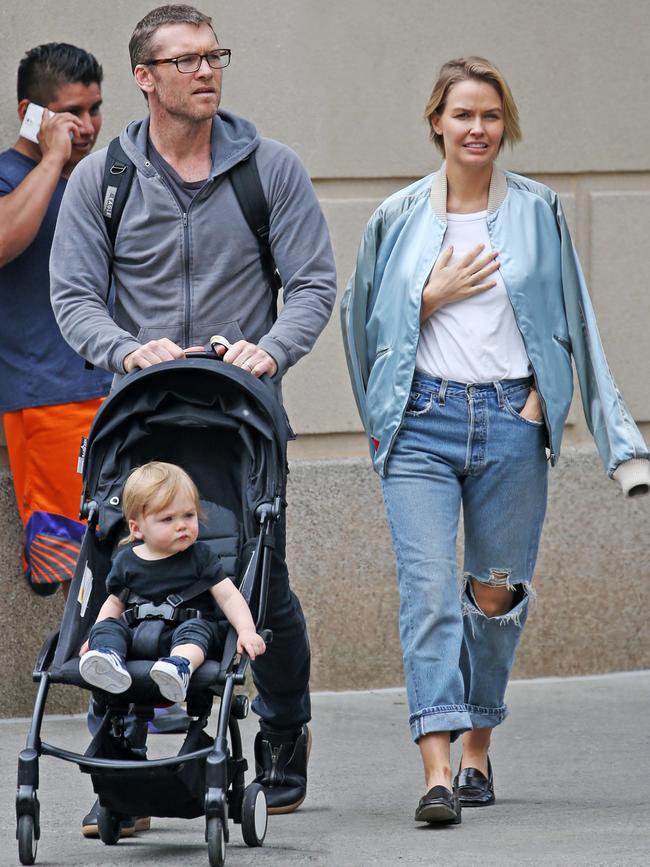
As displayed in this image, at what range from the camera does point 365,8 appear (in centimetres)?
678

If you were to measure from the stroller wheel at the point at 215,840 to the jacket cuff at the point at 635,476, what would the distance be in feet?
5.10

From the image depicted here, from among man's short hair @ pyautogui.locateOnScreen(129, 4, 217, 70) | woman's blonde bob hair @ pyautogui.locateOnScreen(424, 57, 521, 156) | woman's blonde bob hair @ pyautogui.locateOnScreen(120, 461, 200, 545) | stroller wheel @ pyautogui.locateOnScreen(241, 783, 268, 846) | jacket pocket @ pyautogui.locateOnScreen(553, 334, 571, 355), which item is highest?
man's short hair @ pyautogui.locateOnScreen(129, 4, 217, 70)

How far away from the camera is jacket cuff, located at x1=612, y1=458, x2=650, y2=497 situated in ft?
15.4

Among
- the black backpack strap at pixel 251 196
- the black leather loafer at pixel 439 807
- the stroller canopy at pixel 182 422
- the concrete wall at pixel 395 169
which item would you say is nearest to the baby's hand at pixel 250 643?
the stroller canopy at pixel 182 422

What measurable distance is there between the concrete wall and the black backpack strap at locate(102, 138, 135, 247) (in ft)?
6.00

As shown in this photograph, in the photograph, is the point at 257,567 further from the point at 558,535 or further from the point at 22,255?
the point at 558,535

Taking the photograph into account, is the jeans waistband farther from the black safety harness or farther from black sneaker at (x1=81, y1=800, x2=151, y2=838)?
black sneaker at (x1=81, y1=800, x2=151, y2=838)

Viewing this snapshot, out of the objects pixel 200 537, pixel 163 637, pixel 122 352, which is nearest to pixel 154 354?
pixel 122 352

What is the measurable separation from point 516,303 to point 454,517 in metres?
0.67

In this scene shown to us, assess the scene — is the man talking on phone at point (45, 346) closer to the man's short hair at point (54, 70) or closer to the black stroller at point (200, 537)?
the man's short hair at point (54, 70)

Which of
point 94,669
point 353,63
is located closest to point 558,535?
point 353,63

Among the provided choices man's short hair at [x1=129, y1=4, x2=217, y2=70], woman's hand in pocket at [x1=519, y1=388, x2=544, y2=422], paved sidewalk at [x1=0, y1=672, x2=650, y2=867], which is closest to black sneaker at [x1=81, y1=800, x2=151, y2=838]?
paved sidewalk at [x1=0, y1=672, x2=650, y2=867]

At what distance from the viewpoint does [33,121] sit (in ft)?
20.1

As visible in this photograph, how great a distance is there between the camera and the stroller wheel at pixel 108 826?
14.6ft
